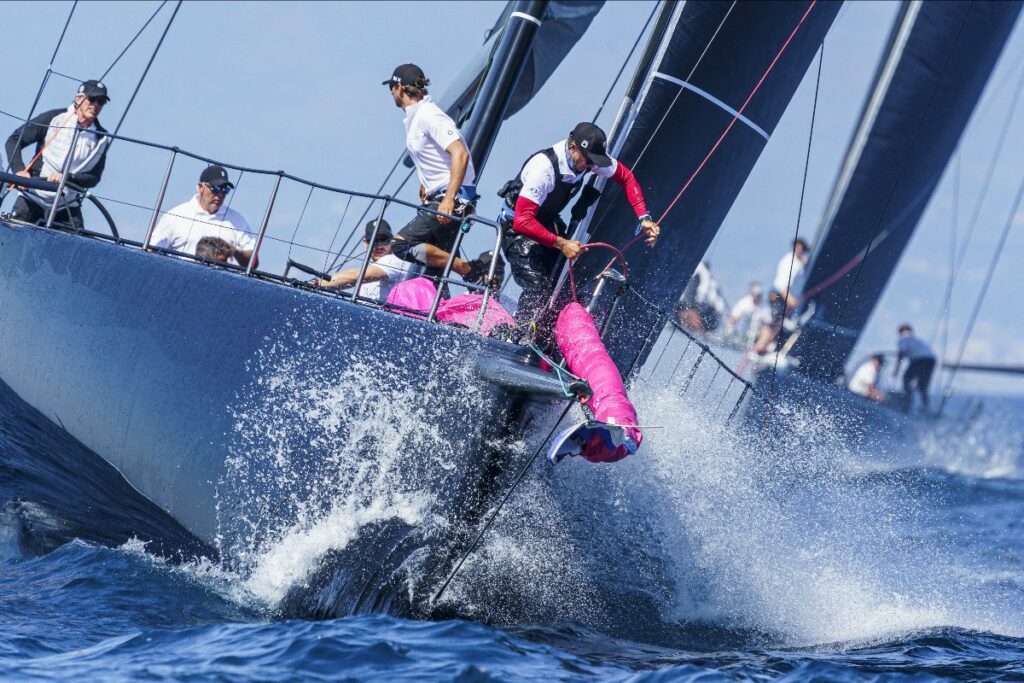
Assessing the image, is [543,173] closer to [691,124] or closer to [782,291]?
[691,124]

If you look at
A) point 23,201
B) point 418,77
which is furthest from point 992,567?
point 23,201

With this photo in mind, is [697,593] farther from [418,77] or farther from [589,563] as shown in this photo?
[418,77]

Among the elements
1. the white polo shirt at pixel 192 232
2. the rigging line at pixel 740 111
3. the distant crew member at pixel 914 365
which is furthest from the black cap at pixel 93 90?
the distant crew member at pixel 914 365

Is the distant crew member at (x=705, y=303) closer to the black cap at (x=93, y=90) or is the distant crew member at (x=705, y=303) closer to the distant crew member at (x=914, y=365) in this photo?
the distant crew member at (x=914, y=365)

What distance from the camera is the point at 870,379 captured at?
46.4ft

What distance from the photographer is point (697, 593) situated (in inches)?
221

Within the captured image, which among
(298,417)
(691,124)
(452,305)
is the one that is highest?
(691,124)

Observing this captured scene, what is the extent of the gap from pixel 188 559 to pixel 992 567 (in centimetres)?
606

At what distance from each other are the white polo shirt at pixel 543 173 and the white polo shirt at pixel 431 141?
543 mm

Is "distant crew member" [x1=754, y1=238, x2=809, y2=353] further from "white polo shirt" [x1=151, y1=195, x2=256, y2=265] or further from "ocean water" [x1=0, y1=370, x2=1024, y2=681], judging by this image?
"white polo shirt" [x1=151, y1=195, x2=256, y2=265]

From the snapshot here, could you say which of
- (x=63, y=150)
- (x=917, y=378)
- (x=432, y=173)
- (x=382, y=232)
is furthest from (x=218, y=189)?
(x=917, y=378)

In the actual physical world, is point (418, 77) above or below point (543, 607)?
above

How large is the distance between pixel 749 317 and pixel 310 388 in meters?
9.26

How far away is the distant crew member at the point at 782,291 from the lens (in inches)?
488
